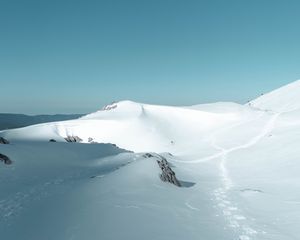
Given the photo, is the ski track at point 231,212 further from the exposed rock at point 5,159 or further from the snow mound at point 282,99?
the snow mound at point 282,99

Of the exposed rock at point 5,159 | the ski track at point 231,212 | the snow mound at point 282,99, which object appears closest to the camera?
the ski track at point 231,212

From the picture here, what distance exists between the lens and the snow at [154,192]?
15875 mm

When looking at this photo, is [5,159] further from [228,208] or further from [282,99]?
[282,99]

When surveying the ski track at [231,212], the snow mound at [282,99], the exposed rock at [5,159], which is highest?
the snow mound at [282,99]

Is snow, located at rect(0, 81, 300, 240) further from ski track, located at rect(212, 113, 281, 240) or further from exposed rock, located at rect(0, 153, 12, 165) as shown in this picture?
exposed rock, located at rect(0, 153, 12, 165)

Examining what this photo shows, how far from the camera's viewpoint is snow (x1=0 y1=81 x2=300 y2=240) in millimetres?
15875

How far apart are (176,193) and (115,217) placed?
8.87m

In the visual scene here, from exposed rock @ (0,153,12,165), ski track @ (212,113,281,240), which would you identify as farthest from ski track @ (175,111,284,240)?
exposed rock @ (0,153,12,165)

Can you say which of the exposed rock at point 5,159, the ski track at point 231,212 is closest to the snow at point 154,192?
the ski track at point 231,212

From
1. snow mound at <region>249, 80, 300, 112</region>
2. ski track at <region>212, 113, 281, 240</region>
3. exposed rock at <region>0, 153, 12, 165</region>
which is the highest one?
snow mound at <region>249, 80, 300, 112</region>

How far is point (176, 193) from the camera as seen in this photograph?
81.0 feet

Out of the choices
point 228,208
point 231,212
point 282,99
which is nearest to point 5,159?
point 228,208

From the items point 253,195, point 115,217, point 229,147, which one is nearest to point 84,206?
point 115,217

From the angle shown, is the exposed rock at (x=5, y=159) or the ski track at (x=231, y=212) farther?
the exposed rock at (x=5, y=159)
